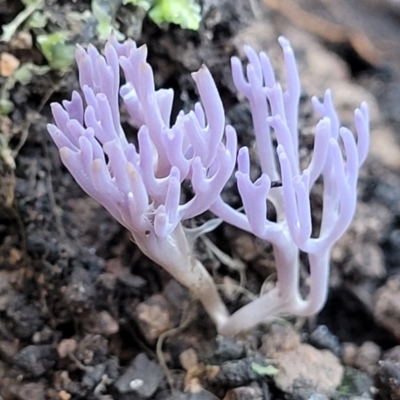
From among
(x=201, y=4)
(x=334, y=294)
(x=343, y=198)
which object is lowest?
(x=334, y=294)

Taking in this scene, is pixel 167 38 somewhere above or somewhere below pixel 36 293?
above

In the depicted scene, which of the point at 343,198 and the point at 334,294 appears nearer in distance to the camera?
the point at 343,198

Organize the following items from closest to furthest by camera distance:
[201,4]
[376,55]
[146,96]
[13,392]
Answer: [146,96] < [13,392] < [201,4] < [376,55]

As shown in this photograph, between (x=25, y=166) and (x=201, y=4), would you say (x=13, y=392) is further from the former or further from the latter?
(x=201, y=4)

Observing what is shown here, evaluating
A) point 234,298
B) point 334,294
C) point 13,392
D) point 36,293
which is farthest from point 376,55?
point 13,392

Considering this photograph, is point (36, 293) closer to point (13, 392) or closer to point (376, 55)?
point (13, 392)

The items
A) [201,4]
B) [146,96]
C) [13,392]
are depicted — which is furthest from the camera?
[201,4]

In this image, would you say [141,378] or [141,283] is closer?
[141,378]
